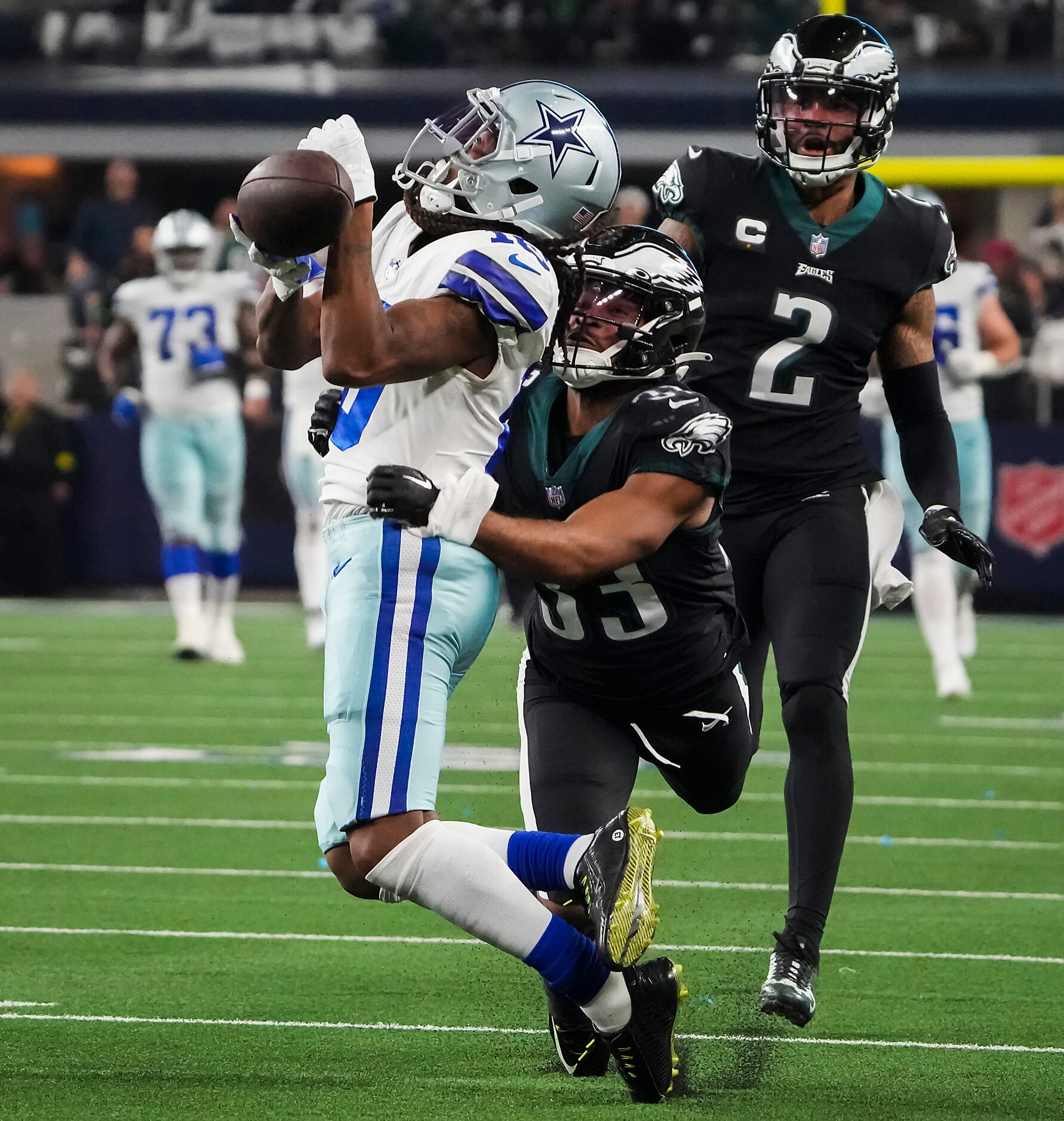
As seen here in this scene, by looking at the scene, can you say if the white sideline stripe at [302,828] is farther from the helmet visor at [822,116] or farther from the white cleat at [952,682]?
the white cleat at [952,682]

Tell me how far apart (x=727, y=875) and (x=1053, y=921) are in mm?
866

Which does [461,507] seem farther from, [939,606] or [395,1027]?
[939,606]

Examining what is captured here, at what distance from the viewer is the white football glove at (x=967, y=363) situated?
908 centimetres

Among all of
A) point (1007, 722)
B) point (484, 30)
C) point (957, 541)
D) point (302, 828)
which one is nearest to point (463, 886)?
point (957, 541)

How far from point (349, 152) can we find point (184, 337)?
737 centimetres

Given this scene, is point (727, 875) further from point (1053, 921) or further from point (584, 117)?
point (584, 117)

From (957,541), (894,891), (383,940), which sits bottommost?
(894,891)

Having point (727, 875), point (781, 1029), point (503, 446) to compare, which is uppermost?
point (503, 446)

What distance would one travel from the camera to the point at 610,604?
11.4 ft

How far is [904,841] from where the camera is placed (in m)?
5.68

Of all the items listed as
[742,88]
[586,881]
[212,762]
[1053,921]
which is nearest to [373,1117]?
[586,881]

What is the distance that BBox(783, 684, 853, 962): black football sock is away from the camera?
3.65 metres

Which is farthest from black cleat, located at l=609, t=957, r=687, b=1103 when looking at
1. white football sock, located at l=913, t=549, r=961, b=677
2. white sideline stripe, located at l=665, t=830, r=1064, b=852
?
white football sock, located at l=913, t=549, r=961, b=677

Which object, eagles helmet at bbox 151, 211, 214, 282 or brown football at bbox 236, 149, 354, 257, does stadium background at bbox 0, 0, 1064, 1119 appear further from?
eagles helmet at bbox 151, 211, 214, 282
